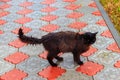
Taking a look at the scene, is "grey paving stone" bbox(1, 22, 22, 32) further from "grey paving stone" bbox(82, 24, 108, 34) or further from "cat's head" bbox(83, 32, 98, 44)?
"cat's head" bbox(83, 32, 98, 44)

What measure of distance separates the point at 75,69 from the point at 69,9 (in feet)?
6.85

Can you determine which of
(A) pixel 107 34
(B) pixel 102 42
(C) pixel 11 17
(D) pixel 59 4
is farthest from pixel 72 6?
(B) pixel 102 42

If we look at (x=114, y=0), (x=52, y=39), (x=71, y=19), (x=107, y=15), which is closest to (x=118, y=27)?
(x=107, y=15)

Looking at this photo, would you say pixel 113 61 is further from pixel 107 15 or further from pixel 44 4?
pixel 44 4

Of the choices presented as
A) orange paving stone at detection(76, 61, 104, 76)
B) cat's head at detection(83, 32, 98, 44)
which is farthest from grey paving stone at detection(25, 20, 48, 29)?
cat's head at detection(83, 32, 98, 44)

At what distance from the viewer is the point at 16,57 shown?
4152 mm

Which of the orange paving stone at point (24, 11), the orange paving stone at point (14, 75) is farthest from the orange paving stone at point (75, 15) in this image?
the orange paving stone at point (14, 75)

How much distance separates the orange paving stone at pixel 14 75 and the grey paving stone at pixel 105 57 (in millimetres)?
966

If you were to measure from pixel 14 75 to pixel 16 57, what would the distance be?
42cm

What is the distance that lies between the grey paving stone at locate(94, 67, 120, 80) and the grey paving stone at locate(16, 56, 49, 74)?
719mm

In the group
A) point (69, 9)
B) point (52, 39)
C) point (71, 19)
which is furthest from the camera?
point (69, 9)

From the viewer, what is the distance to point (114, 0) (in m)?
6.06

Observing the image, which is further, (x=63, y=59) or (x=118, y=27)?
(x=118, y=27)

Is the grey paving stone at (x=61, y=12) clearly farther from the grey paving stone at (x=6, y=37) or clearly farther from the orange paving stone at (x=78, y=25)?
the grey paving stone at (x=6, y=37)
